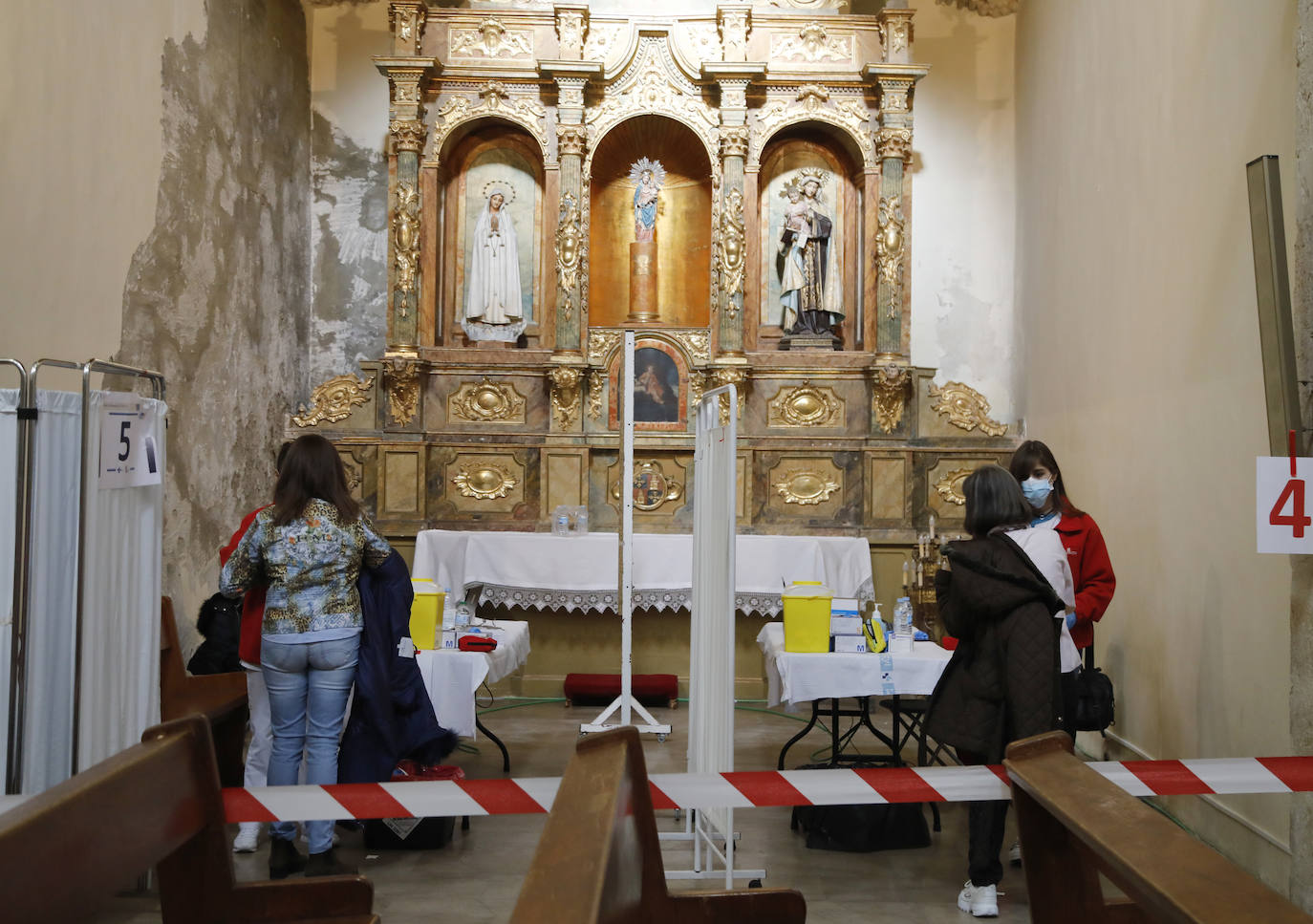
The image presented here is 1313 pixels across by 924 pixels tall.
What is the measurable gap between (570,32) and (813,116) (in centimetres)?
206

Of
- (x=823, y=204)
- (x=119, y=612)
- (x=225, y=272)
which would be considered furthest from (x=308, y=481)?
(x=823, y=204)

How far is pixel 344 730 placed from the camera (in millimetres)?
4656

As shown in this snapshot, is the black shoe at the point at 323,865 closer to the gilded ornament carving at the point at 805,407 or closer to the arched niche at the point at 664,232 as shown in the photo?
the gilded ornament carving at the point at 805,407

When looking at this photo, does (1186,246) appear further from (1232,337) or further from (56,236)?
(56,236)

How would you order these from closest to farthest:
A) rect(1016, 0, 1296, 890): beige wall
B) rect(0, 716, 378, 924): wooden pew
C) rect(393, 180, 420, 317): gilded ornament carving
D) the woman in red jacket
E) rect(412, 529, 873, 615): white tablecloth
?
rect(0, 716, 378, 924): wooden pew → rect(1016, 0, 1296, 890): beige wall → the woman in red jacket → rect(412, 529, 873, 615): white tablecloth → rect(393, 180, 420, 317): gilded ornament carving

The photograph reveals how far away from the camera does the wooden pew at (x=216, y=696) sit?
205 inches

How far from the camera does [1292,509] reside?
3320 millimetres

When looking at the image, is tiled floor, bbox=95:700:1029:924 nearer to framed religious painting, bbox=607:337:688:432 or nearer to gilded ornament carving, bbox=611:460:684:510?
gilded ornament carving, bbox=611:460:684:510

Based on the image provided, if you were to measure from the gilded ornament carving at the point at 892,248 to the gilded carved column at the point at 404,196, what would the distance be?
3.68m

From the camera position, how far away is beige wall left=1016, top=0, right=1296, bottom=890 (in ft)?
15.4

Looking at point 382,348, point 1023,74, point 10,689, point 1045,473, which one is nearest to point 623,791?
point 10,689

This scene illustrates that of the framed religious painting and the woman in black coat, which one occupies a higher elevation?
the framed religious painting

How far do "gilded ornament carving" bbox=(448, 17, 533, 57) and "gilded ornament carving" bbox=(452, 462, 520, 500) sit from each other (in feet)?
11.1

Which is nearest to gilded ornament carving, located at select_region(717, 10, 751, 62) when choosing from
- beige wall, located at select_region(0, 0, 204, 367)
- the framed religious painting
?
the framed religious painting
